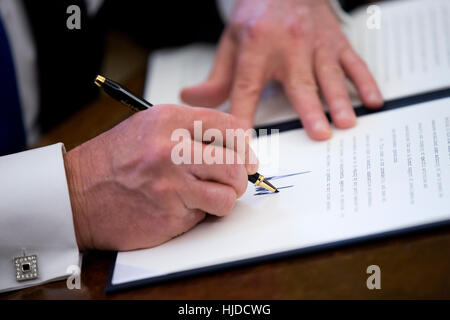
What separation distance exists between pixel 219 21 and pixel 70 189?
782 mm

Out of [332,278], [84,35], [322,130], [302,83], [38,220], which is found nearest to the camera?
[332,278]

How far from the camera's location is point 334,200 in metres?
0.70

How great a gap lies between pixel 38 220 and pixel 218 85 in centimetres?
50

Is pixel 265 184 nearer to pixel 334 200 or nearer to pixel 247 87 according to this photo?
pixel 334 200

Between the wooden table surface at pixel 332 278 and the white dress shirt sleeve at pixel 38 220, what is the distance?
43 mm

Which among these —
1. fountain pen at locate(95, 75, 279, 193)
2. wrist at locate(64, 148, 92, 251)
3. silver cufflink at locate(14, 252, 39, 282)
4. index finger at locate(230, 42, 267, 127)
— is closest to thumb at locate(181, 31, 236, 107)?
index finger at locate(230, 42, 267, 127)

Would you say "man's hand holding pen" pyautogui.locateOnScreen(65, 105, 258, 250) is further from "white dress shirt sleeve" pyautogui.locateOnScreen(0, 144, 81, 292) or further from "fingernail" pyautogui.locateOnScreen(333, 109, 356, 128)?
"fingernail" pyautogui.locateOnScreen(333, 109, 356, 128)

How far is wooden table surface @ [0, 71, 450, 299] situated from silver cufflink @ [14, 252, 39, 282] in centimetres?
3

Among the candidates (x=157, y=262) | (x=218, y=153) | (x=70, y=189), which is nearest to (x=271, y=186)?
(x=218, y=153)

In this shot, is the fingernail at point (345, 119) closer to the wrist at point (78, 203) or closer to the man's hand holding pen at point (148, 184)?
the man's hand holding pen at point (148, 184)

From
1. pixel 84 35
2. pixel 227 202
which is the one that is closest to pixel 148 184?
pixel 227 202
